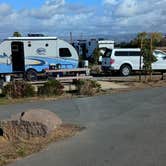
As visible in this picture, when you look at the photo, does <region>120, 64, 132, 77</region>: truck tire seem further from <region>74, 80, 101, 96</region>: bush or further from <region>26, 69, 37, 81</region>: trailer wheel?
<region>74, 80, 101, 96</region>: bush

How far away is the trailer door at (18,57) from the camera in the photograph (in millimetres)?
30234

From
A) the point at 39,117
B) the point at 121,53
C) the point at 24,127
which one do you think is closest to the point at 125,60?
the point at 121,53

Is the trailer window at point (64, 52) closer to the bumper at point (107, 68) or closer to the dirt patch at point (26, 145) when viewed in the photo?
the bumper at point (107, 68)

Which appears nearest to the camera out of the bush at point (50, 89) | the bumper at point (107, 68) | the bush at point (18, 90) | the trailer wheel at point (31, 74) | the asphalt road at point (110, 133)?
the asphalt road at point (110, 133)

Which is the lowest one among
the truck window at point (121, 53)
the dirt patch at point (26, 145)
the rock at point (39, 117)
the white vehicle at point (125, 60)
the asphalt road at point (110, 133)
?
the asphalt road at point (110, 133)

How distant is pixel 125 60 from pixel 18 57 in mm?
7877

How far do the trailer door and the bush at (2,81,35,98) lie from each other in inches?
455

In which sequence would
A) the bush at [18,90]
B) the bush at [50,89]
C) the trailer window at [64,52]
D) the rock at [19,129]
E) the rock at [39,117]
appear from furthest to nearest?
the trailer window at [64,52] < the bush at [50,89] < the bush at [18,90] < the rock at [39,117] < the rock at [19,129]

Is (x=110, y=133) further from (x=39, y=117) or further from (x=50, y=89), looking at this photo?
(x=50, y=89)

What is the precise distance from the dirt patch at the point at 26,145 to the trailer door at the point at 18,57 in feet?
65.1

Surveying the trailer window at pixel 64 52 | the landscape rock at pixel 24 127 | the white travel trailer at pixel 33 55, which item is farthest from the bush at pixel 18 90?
the trailer window at pixel 64 52

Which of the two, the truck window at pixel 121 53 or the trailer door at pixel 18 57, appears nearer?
the trailer door at pixel 18 57

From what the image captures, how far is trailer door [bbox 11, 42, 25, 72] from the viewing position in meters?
30.2

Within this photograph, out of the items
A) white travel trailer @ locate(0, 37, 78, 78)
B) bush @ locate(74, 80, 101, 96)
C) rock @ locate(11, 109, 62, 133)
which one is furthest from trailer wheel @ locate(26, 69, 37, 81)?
rock @ locate(11, 109, 62, 133)
